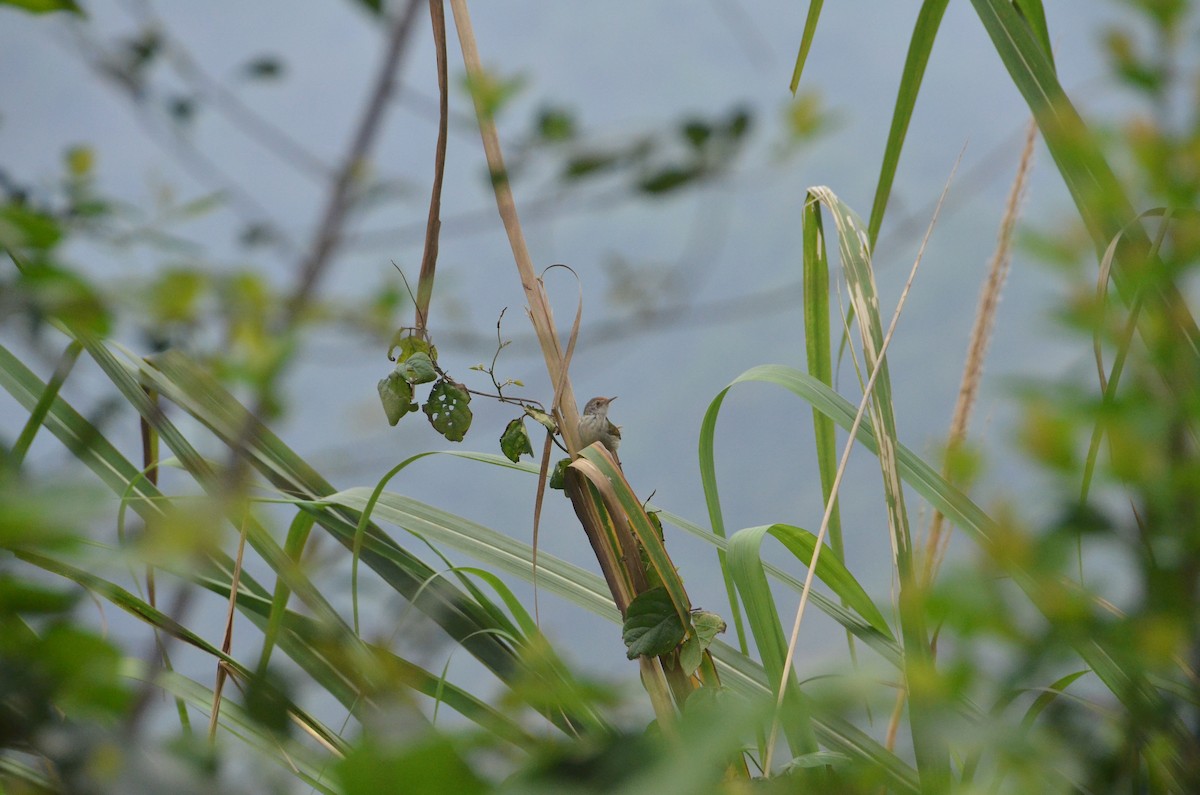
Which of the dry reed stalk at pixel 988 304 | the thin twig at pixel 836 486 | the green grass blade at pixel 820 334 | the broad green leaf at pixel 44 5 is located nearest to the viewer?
the broad green leaf at pixel 44 5

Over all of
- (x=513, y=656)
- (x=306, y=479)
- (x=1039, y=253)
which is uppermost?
(x=306, y=479)

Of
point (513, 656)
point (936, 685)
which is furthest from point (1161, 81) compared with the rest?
point (513, 656)

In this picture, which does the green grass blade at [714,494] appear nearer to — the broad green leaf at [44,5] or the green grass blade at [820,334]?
the green grass blade at [820,334]

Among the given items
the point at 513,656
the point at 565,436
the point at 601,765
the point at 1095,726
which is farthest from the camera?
the point at 513,656

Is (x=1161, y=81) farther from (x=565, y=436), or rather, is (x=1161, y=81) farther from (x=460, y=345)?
(x=565, y=436)

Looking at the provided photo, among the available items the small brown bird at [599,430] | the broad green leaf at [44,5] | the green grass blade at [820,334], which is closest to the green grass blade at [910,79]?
the green grass blade at [820,334]

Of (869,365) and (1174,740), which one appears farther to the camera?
(869,365)
